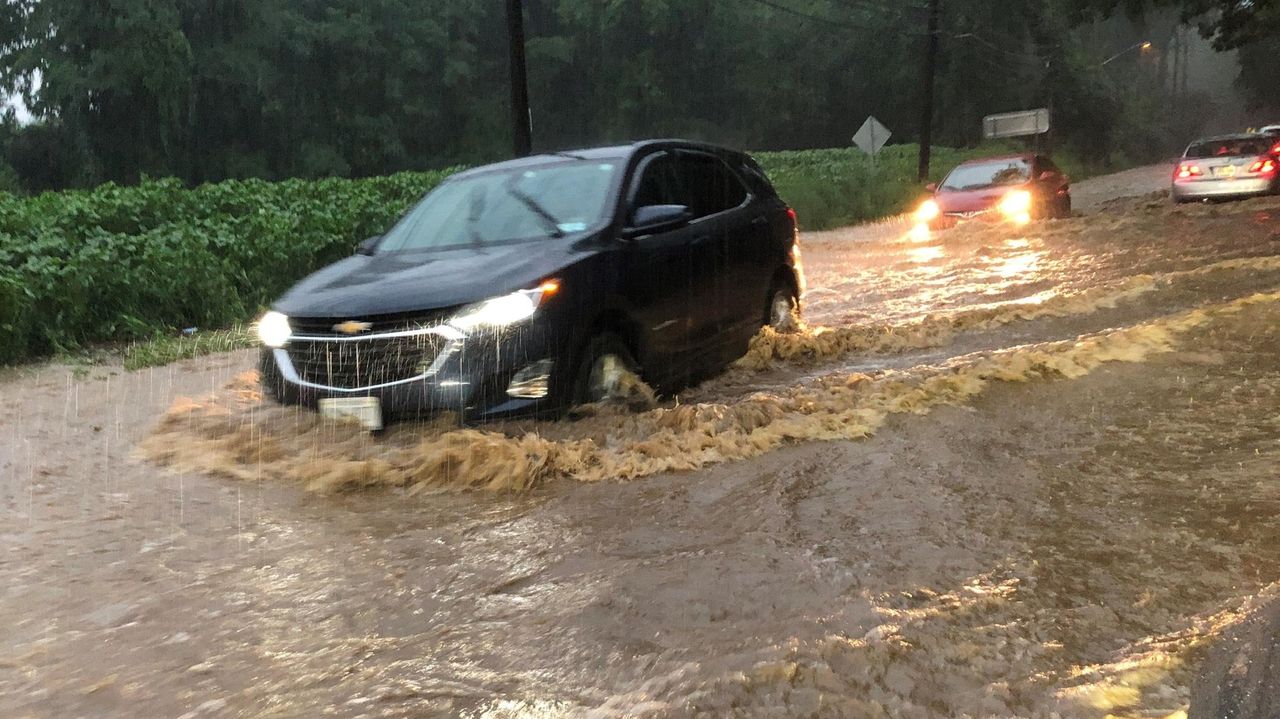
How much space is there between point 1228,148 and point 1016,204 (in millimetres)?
5954

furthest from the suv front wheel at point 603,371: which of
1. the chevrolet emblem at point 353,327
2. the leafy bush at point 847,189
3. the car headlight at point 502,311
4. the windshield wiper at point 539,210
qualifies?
the leafy bush at point 847,189

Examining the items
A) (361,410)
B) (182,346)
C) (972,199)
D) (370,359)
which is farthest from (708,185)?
(972,199)

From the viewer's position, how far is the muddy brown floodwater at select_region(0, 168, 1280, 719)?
10.5ft

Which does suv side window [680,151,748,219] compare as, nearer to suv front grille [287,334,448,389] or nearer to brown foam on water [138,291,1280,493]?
brown foam on water [138,291,1280,493]

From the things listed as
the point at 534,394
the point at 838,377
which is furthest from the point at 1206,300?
the point at 534,394

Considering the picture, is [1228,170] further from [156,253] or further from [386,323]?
[386,323]

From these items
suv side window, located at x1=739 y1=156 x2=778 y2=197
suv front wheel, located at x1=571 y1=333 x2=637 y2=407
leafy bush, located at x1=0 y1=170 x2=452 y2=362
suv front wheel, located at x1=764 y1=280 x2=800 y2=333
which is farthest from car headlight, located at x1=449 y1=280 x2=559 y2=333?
leafy bush, located at x1=0 y1=170 x2=452 y2=362

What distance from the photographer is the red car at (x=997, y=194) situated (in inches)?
688

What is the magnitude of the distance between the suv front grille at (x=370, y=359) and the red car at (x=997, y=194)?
13.6 metres

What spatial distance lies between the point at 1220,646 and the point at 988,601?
666 mm

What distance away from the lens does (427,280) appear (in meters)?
5.61

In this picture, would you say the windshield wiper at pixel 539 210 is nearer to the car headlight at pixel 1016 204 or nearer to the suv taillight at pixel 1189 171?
the car headlight at pixel 1016 204

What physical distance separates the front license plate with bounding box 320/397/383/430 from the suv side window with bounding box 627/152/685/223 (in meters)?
1.89

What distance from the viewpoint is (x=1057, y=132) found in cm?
5806
